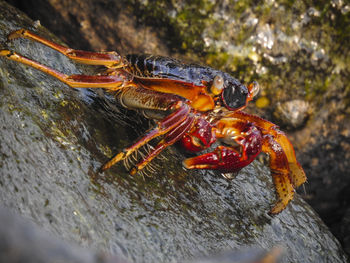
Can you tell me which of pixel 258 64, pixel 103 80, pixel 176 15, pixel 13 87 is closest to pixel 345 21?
pixel 258 64

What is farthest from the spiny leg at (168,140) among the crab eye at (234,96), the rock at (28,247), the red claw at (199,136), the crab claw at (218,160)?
the rock at (28,247)

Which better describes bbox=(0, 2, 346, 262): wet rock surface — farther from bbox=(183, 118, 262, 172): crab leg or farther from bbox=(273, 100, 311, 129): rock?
bbox=(273, 100, 311, 129): rock

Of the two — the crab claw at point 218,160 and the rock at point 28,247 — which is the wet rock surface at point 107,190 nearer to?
the crab claw at point 218,160

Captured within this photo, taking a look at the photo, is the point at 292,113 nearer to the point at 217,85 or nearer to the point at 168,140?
the point at 217,85

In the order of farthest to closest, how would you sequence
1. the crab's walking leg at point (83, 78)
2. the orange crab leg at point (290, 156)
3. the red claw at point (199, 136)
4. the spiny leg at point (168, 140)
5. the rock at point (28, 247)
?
1. the orange crab leg at point (290, 156)
2. the red claw at point (199, 136)
3. the spiny leg at point (168, 140)
4. the crab's walking leg at point (83, 78)
5. the rock at point (28, 247)

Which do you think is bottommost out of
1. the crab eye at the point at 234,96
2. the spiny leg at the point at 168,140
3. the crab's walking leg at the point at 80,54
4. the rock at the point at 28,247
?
the rock at the point at 28,247

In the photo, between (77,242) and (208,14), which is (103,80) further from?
(208,14)
